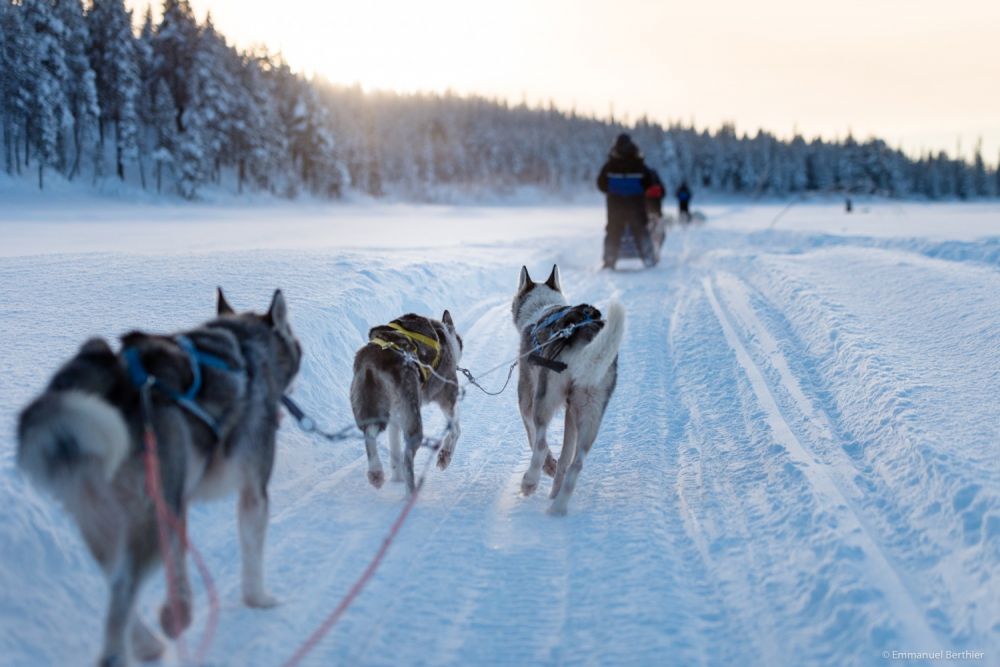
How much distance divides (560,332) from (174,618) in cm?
284

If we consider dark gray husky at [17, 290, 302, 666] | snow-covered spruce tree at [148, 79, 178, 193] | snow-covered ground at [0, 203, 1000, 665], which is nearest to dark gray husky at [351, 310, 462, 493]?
snow-covered ground at [0, 203, 1000, 665]

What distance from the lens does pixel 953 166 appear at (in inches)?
4331

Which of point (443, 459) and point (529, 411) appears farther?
point (443, 459)

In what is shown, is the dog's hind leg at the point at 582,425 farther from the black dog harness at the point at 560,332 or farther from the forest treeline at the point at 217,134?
the forest treeline at the point at 217,134

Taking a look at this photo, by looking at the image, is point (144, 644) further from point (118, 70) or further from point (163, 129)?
point (118, 70)

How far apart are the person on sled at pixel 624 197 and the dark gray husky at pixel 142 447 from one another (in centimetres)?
1420

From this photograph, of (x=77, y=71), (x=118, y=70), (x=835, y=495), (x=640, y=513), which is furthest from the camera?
(x=118, y=70)

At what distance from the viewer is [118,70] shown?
165 ft

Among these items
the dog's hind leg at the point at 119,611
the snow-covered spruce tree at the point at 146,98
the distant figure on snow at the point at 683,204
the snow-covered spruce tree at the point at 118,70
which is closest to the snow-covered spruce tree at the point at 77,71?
the snow-covered spruce tree at the point at 118,70

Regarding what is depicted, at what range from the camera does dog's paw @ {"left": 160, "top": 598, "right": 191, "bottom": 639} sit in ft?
9.00

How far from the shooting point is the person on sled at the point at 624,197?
55.1 feet

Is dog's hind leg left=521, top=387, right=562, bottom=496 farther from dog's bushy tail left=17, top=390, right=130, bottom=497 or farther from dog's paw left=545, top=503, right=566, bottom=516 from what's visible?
dog's bushy tail left=17, top=390, right=130, bottom=497

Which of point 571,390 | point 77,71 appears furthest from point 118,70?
point 571,390

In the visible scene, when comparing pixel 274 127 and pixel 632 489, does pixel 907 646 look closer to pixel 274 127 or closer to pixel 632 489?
pixel 632 489
